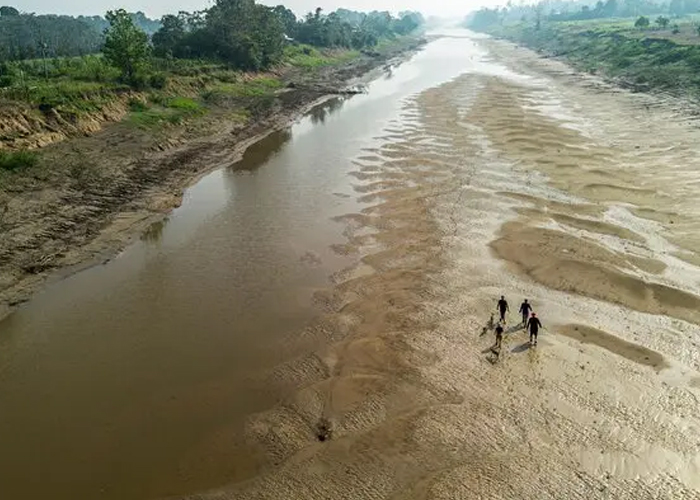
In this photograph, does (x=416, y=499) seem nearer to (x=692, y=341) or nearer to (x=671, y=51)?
(x=692, y=341)

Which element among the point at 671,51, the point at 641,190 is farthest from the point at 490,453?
the point at 671,51

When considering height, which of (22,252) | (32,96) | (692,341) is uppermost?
(32,96)

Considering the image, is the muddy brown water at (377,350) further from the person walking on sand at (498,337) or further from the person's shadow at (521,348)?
the person's shadow at (521,348)

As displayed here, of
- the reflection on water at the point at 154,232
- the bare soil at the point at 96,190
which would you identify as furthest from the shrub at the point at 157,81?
the reflection on water at the point at 154,232

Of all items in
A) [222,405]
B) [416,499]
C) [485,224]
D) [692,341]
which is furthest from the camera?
[485,224]

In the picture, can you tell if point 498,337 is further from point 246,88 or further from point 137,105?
point 246,88
